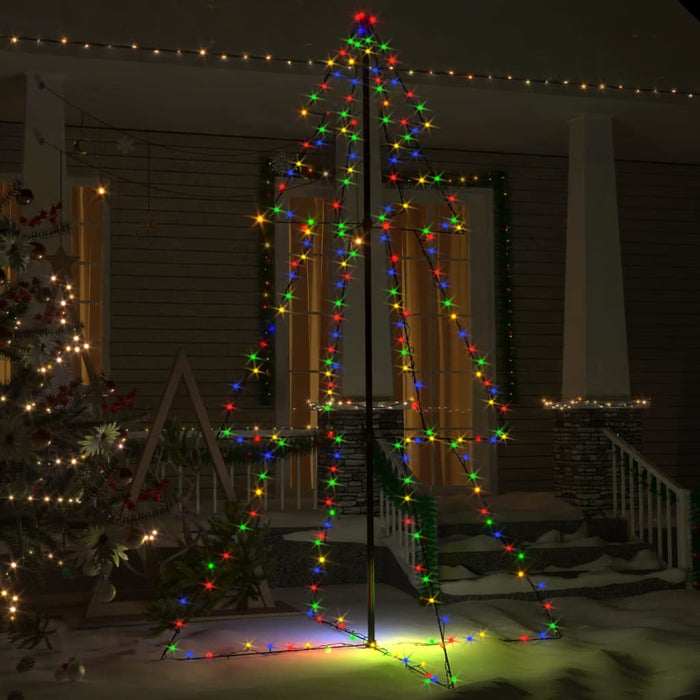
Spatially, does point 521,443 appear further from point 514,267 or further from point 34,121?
point 34,121

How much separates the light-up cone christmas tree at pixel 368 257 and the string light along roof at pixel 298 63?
1.04ft

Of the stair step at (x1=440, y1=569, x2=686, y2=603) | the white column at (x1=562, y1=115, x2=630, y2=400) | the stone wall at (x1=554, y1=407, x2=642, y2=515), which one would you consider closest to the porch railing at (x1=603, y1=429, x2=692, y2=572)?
the stone wall at (x1=554, y1=407, x2=642, y2=515)

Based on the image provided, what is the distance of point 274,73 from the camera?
8.45m

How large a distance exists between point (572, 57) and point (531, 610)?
4564 millimetres

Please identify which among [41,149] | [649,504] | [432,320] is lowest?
[649,504]

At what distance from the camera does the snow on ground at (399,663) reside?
5008mm

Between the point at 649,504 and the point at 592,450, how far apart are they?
823mm

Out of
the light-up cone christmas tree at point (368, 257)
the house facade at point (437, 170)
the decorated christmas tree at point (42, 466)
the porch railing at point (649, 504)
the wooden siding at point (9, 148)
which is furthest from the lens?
the wooden siding at point (9, 148)

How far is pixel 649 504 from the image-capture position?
8500mm

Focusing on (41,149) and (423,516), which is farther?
(41,149)

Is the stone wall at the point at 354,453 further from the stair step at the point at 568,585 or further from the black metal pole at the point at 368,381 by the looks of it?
the black metal pole at the point at 368,381

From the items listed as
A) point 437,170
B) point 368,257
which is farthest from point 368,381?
point 437,170

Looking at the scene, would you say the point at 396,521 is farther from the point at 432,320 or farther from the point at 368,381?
the point at 432,320

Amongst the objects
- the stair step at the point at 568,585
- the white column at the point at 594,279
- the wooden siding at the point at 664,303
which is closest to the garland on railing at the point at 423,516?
the stair step at the point at 568,585
